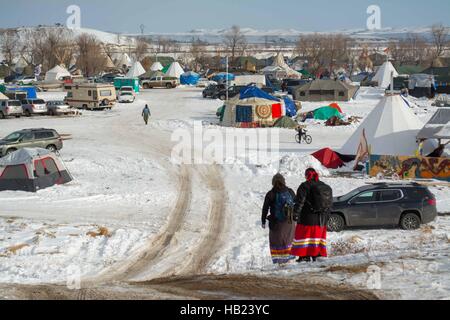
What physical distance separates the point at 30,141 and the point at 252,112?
14.3m

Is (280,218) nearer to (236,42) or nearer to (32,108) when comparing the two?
(32,108)

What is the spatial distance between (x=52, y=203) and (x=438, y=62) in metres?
74.6

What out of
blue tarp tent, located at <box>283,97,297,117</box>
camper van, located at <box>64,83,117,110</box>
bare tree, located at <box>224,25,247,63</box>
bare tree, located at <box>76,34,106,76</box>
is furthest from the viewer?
bare tree, located at <box>224,25,247,63</box>

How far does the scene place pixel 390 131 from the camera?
24.6 metres

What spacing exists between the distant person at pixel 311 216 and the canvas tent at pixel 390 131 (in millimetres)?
14226

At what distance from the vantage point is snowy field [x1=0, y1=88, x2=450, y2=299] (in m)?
10.7

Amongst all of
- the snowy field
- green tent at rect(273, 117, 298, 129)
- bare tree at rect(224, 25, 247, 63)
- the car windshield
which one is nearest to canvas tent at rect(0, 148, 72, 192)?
the snowy field

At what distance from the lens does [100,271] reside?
1248cm

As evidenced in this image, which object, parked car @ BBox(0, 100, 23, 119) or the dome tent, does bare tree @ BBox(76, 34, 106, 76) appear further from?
parked car @ BBox(0, 100, 23, 119)

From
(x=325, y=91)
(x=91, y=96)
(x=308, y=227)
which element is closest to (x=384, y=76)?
(x=325, y=91)

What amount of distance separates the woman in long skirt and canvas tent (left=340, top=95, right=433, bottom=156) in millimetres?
14196

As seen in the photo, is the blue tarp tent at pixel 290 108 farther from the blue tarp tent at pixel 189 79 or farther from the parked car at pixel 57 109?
the blue tarp tent at pixel 189 79

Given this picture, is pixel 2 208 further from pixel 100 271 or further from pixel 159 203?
pixel 100 271
